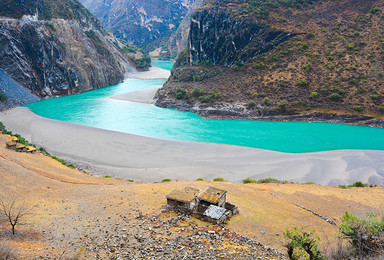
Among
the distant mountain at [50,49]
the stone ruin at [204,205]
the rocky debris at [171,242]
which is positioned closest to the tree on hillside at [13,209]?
the rocky debris at [171,242]

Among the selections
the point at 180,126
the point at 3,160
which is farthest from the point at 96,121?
the point at 3,160

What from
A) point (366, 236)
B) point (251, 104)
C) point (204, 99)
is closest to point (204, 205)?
point (366, 236)

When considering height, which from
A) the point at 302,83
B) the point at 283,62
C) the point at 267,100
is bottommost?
the point at 267,100

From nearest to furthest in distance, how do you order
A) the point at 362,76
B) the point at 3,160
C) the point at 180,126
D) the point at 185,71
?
the point at 3,160, the point at 180,126, the point at 362,76, the point at 185,71

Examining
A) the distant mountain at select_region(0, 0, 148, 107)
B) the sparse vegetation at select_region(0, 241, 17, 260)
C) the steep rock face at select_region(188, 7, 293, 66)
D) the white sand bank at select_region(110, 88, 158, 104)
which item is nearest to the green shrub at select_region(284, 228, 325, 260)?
the sparse vegetation at select_region(0, 241, 17, 260)

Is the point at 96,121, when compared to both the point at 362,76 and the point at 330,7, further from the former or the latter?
the point at 330,7

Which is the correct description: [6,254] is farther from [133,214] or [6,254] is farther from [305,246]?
[305,246]
